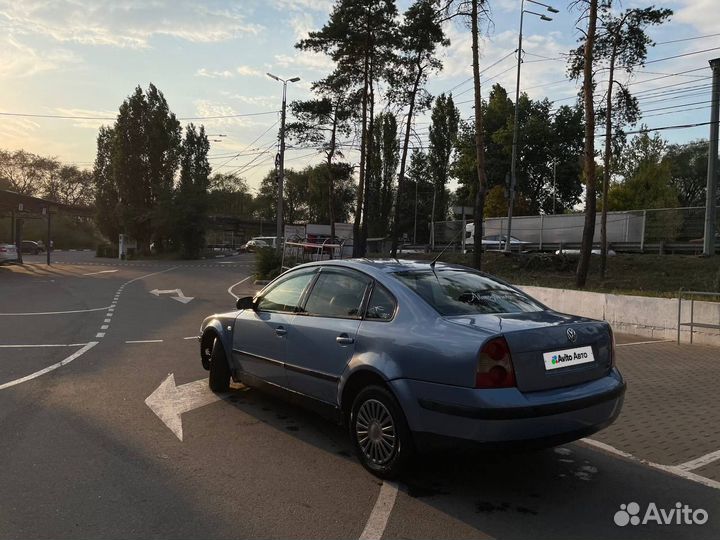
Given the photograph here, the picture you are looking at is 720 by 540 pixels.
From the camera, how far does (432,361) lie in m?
3.83

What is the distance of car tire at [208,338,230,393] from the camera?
20.8 feet

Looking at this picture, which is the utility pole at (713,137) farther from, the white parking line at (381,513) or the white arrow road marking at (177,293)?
the white parking line at (381,513)

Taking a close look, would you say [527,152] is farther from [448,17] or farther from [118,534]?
[118,534]

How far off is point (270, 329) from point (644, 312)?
9636mm

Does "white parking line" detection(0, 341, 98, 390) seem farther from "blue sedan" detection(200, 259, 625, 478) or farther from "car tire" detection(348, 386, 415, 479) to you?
"car tire" detection(348, 386, 415, 479)

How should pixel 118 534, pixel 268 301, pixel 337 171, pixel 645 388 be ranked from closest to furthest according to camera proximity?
1. pixel 118 534
2. pixel 268 301
3. pixel 645 388
4. pixel 337 171

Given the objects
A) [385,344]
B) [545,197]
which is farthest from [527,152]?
[385,344]

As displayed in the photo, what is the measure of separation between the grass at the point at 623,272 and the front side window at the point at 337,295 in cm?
1288

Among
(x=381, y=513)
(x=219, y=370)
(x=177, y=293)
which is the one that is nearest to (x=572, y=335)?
(x=381, y=513)

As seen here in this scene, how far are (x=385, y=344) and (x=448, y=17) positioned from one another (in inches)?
783

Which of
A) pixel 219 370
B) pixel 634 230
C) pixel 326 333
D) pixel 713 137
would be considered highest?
pixel 713 137

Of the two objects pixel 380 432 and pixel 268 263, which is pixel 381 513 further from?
pixel 268 263

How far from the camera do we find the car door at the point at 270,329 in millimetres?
5289

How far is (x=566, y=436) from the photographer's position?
386 cm
